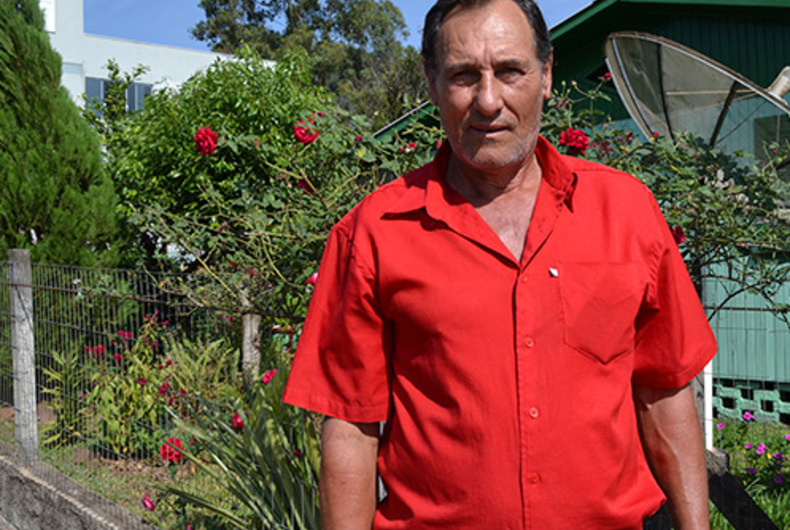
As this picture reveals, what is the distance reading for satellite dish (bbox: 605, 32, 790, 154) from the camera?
141 inches

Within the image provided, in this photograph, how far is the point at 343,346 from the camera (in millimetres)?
1762

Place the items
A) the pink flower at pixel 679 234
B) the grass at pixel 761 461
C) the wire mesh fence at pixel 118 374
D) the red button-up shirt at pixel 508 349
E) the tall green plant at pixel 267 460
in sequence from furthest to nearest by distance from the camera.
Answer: the grass at pixel 761 461 → the wire mesh fence at pixel 118 374 → the tall green plant at pixel 267 460 → the pink flower at pixel 679 234 → the red button-up shirt at pixel 508 349

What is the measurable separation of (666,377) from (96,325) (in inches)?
147

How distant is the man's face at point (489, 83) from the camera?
1683mm

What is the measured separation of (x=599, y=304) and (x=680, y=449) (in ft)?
1.34

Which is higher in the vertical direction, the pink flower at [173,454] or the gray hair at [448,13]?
the gray hair at [448,13]

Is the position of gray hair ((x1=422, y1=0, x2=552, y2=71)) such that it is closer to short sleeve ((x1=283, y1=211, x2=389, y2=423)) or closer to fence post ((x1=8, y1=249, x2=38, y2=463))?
short sleeve ((x1=283, y1=211, x2=389, y2=423))

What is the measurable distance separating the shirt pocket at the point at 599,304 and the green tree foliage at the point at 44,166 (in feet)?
23.3

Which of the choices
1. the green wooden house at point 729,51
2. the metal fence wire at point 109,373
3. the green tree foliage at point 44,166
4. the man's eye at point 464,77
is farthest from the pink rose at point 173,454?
the green tree foliage at point 44,166

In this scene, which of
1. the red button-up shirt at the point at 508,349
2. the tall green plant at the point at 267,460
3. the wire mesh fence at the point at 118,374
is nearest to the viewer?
the red button-up shirt at the point at 508,349

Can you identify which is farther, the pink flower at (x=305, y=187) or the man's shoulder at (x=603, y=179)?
the pink flower at (x=305, y=187)

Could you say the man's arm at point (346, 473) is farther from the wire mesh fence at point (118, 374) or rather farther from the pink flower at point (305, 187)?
the wire mesh fence at point (118, 374)

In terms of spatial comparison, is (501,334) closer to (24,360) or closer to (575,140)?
(575,140)

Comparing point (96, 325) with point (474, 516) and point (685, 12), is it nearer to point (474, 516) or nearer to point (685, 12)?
point (474, 516)
